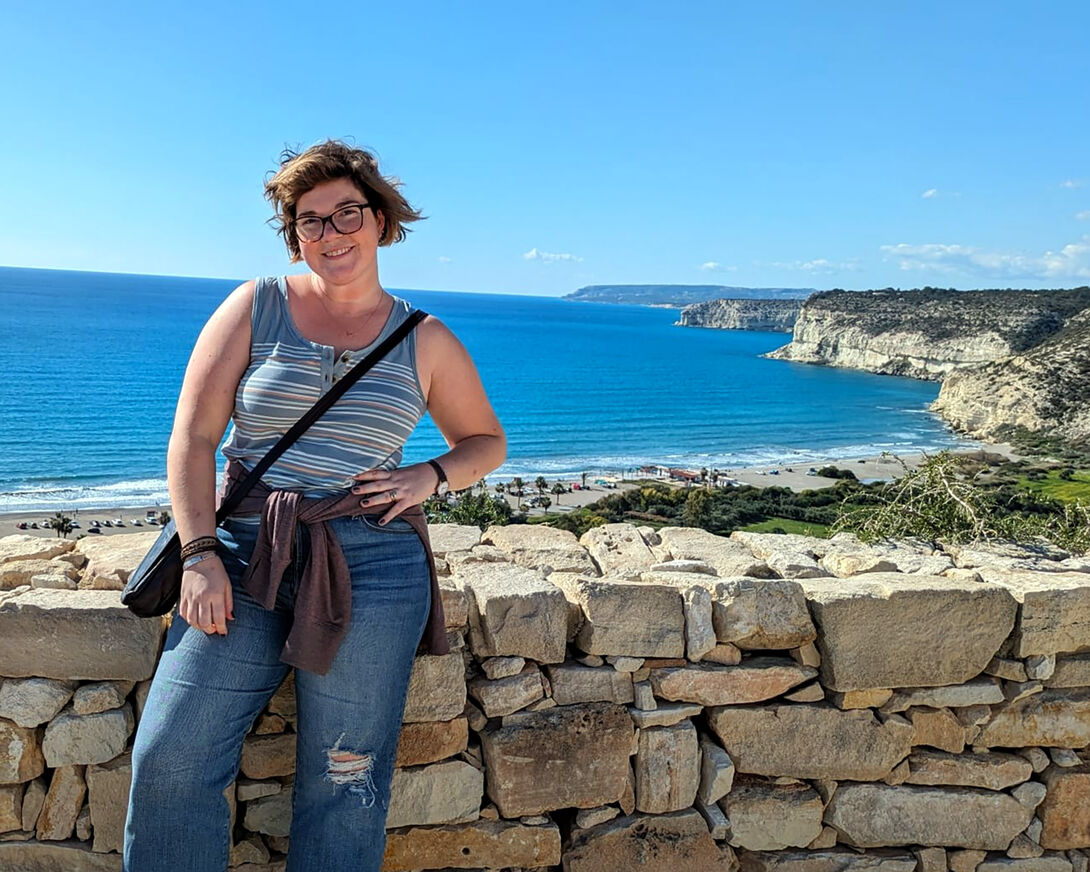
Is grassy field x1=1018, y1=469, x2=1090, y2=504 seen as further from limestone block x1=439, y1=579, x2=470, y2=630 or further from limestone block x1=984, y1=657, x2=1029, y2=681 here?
limestone block x1=439, y1=579, x2=470, y2=630

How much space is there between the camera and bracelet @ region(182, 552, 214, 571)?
2236 millimetres

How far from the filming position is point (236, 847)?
2.73 meters

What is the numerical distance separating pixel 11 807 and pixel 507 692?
1526mm

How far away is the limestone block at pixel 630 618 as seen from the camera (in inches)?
110

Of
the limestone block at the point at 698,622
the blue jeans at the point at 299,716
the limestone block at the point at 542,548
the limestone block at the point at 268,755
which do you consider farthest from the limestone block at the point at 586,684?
the limestone block at the point at 268,755

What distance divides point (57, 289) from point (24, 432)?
15695cm

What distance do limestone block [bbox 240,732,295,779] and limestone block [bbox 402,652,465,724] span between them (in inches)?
14.5

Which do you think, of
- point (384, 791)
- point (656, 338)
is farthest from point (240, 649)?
point (656, 338)

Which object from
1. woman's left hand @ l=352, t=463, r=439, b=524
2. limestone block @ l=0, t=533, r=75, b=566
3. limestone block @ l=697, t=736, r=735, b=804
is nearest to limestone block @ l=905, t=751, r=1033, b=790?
limestone block @ l=697, t=736, r=735, b=804

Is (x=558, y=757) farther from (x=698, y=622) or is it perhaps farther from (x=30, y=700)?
(x=30, y=700)

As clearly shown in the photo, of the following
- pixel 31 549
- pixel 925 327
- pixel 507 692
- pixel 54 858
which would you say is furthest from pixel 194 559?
pixel 925 327

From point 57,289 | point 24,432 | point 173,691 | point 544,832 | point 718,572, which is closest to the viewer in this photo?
point 173,691

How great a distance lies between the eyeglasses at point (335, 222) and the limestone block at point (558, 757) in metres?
1.60

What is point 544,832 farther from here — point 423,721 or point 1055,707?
point 1055,707
